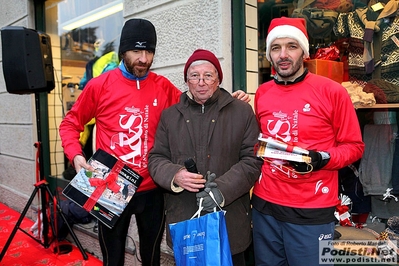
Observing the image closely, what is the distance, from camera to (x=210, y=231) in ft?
5.69

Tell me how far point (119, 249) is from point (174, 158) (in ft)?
2.84

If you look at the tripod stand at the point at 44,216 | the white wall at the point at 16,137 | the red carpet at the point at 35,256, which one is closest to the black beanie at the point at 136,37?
the tripod stand at the point at 44,216

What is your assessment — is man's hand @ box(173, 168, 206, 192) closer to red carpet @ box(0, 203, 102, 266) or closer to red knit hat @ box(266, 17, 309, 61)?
red knit hat @ box(266, 17, 309, 61)

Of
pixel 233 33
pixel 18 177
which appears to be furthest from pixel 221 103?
pixel 18 177

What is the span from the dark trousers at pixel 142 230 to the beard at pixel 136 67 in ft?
2.69

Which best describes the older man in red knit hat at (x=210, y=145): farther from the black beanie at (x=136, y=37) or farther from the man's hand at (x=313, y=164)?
the black beanie at (x=136, y=37)

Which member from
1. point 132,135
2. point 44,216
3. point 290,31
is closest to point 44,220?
point 44,216

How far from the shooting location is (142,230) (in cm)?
246

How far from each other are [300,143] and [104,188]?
123cm

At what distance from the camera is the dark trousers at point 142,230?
2361 millimetres

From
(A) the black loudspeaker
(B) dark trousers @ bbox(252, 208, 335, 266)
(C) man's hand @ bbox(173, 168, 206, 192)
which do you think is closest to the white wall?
(A) the black loudspeaker

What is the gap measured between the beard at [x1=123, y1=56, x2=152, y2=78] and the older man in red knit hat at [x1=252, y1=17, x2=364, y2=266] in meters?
0.83

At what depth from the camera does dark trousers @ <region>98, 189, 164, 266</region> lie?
2361 millimetres

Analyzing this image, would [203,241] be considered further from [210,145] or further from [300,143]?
[300,143]
